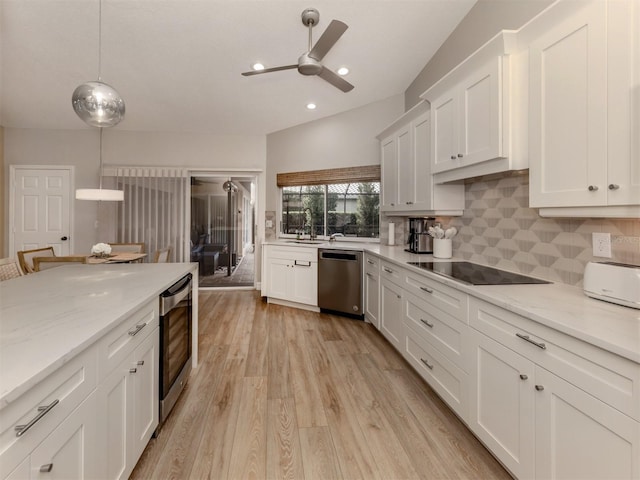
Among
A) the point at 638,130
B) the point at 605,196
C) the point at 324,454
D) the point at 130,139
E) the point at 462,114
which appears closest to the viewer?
the point at 638,130

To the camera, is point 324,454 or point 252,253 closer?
point 324,454

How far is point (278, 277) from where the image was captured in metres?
4.44

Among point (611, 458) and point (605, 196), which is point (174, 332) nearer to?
point (611, 458)

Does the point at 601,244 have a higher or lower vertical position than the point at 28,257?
higher

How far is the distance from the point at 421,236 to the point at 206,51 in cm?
281

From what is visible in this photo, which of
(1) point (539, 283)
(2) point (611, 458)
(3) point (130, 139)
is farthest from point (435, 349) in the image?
(3) point (130, 139)

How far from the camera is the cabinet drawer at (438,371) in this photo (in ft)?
5.71

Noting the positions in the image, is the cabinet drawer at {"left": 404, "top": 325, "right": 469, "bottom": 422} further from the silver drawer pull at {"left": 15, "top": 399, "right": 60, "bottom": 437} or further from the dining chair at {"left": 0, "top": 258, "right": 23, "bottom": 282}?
the dining chair at {"left": 0, "top": 258, "right": 23, "bottom": 282}

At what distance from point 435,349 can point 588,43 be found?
5.88 feet

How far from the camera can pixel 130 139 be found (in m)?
5.21

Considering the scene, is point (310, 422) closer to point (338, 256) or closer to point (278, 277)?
point (338, 256)

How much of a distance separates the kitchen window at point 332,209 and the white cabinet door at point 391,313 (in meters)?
1.45

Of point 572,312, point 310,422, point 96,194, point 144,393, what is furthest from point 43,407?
point 96,194

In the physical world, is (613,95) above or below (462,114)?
below
